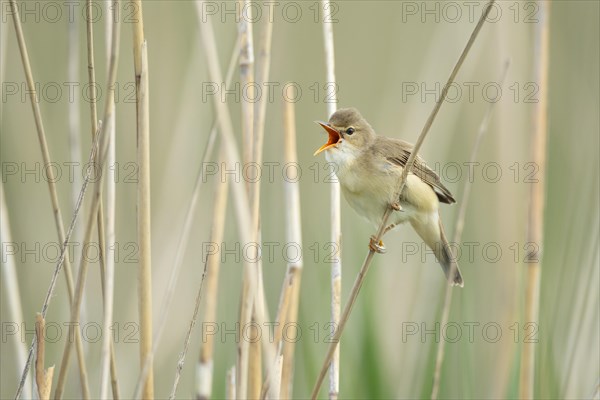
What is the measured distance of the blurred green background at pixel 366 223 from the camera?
319 cm

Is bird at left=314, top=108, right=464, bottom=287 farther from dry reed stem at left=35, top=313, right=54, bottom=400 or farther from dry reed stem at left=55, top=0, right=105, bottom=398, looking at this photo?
dry reed stem at left=35, top=313, right=54, bottom=400

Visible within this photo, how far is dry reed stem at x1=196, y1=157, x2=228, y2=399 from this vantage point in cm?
195

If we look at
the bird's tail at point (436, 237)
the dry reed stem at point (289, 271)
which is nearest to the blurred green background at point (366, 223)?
the bird's tail at point (436, 237)

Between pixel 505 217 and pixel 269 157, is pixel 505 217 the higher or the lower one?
the lower one

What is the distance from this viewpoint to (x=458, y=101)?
3.84 m

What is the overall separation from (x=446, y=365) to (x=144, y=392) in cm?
157

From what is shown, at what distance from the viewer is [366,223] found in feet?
12.7

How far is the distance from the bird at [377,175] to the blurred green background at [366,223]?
367 mm

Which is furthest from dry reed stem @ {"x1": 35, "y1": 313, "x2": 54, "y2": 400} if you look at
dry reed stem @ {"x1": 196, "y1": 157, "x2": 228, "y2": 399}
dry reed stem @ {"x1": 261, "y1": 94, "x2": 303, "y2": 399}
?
dry reed stem @ {"x1": 261, "y1": 94, "x2": 303, "y2": 399}

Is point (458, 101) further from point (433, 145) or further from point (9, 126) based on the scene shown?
point (9, 126)

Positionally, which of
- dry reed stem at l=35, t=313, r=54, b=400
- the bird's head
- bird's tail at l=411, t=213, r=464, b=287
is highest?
the bird's head

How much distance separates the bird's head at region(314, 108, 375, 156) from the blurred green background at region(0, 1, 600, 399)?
0.62 m

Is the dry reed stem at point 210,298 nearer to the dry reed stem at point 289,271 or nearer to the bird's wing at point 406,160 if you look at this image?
the dry reed stem at point 289,271

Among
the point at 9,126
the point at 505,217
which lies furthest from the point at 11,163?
the point at 505,217
